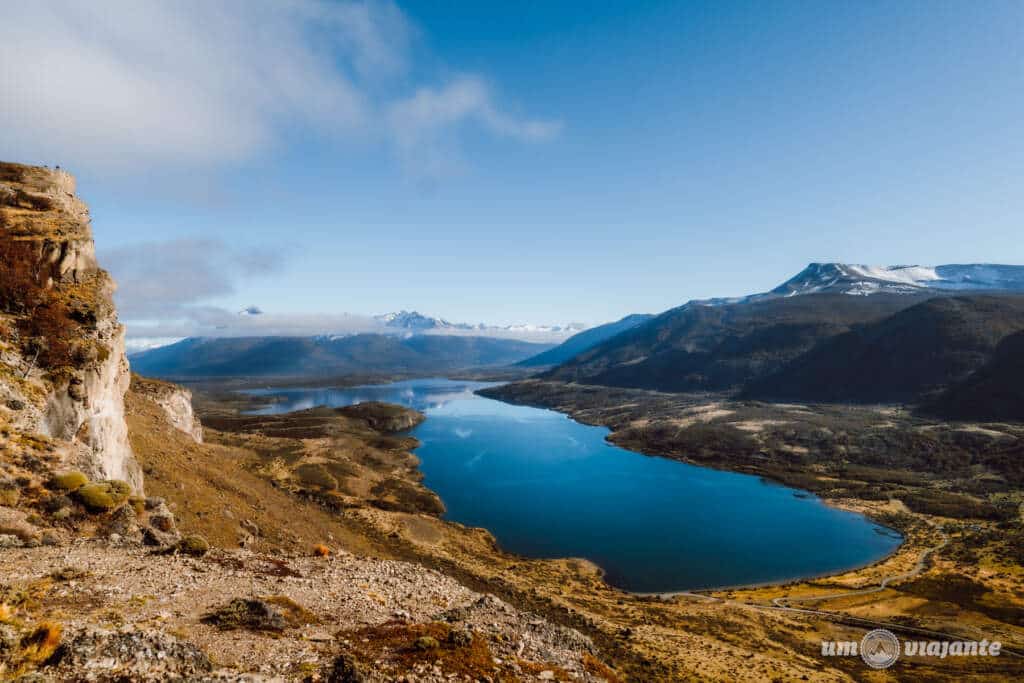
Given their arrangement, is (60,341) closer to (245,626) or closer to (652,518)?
(245,626)

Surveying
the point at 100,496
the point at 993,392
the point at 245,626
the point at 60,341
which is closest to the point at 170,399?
the point at 60,341

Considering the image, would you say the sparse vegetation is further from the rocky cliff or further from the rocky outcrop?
the rocky outcrop

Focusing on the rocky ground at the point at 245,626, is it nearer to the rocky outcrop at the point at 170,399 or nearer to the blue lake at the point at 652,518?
the blue lake at the point at 652,518

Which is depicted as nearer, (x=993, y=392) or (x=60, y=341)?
(x=60, y=341)

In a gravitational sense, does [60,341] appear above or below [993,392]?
above

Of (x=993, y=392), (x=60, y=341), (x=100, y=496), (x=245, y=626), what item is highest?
(x=60, y=341)

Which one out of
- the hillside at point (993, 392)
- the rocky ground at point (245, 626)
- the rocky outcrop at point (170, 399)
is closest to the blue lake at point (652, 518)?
the rocky ground at point (245, 626)

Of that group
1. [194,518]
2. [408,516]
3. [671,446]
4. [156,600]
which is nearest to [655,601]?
[408,516]
